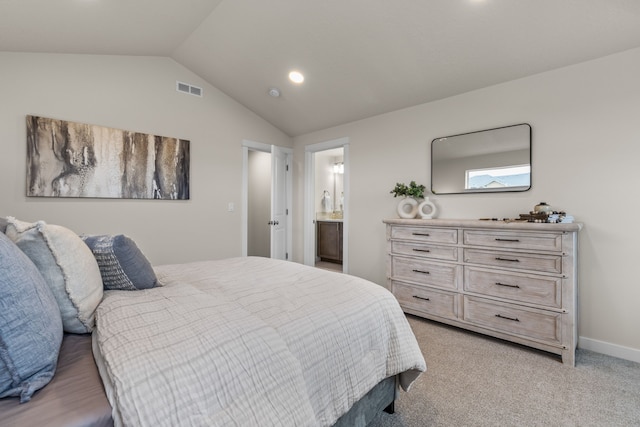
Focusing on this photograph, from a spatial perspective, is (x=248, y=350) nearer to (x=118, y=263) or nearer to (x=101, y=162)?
(x=118, y=263)

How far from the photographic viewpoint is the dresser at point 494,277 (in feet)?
A: 7.07

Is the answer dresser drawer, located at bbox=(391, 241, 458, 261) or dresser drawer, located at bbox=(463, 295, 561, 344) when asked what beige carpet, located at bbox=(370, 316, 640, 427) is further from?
dresser drawer, located at bbox=(391, 241, 458, 261)

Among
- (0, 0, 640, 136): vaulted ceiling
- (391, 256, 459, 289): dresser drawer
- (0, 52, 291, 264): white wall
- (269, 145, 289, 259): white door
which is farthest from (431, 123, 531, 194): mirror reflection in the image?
(0, 52, 291, 264): white wall

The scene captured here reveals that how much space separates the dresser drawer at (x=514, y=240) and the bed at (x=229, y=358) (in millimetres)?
1458

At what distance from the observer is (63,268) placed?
3.38 ft

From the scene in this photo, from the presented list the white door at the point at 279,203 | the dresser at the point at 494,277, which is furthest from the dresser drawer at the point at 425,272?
the white door at the point at 279,203

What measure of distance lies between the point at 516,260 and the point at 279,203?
3162 mm

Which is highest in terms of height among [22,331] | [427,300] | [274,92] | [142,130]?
[274,92]

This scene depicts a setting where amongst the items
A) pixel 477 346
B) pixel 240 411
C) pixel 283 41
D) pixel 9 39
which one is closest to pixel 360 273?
pixel 477 346

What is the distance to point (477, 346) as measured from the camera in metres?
2.42

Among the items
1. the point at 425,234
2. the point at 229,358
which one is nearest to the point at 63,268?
the point at 229,358

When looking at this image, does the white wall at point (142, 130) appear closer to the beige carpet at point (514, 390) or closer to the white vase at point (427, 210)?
the white vase at point (427, 210)

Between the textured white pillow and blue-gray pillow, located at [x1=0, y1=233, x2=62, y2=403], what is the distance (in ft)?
0.66

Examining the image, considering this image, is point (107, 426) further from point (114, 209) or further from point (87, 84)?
point (87, 84)
